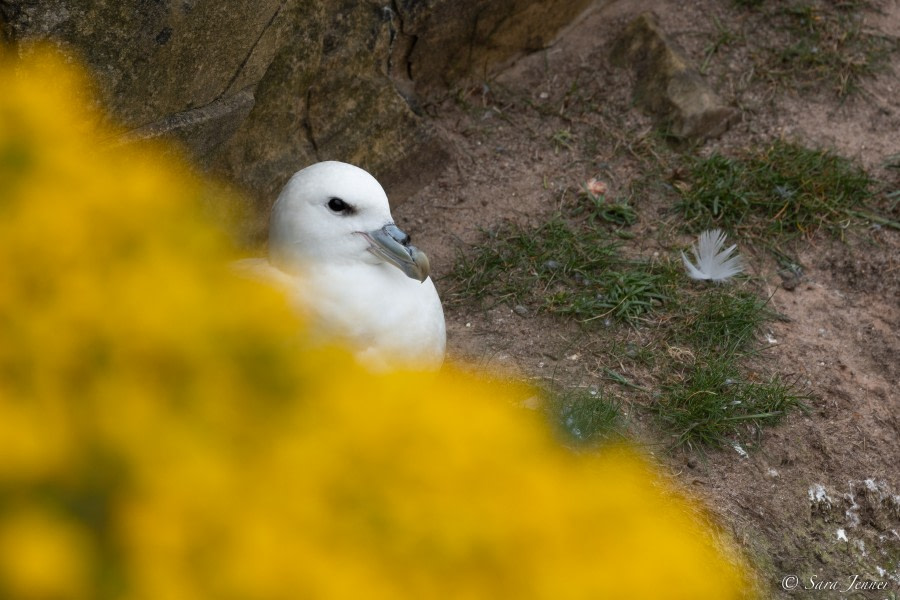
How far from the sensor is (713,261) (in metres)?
3.63

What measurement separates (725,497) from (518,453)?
213 centimetres

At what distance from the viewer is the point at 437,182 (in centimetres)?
410

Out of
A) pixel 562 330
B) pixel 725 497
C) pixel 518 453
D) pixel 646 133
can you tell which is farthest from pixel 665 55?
pixel 518 453

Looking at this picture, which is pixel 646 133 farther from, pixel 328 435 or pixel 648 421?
pixel 328 435

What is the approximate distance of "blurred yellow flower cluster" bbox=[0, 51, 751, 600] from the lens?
794mm

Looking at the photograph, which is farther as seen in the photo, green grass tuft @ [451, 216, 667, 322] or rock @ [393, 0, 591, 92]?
rock @ [393, 0, 591, 92]

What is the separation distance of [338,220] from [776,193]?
195 cm

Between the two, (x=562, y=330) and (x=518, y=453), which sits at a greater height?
(x=518, y=453)

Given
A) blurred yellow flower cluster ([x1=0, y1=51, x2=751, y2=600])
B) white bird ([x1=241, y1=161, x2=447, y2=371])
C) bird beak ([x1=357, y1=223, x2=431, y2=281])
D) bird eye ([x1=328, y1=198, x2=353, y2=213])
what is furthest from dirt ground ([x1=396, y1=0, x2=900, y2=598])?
blurred yellow flower cluster ([x1=0, y1=51, x2=751, y2=600])

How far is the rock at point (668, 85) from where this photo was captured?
4.17 m

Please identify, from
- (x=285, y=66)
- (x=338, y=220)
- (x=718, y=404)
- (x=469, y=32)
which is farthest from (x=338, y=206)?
(x=469, y=32)

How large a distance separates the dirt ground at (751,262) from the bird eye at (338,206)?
724 mm

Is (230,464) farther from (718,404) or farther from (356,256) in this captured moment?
(718,404)

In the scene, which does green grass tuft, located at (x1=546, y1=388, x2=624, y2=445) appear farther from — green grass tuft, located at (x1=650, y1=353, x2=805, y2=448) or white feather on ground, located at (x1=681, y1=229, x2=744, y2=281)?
white feather on ground, located at (x1=681, y1=229, x2=744, y2=281)
